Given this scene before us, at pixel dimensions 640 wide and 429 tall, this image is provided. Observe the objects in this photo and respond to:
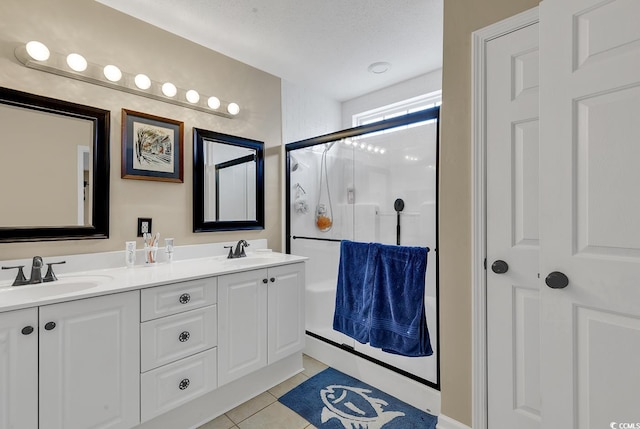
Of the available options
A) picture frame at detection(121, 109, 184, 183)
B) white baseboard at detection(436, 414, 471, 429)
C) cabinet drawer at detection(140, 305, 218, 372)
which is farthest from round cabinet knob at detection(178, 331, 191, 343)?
white baseboard at detection(436, 414, 471, 429)

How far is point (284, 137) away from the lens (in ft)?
9.34

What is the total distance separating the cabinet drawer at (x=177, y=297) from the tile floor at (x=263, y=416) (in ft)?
2.37

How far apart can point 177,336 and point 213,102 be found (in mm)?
1669

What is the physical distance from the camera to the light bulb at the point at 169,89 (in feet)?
6.74

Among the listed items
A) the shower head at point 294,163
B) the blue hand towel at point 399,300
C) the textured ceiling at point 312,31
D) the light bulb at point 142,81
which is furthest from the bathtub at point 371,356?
the light bulb at point 142,81

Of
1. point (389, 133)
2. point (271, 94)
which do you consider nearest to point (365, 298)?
point (389, 133)

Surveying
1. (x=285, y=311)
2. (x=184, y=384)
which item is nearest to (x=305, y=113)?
(x=285, y=311)

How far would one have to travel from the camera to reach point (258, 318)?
1976 millimetres

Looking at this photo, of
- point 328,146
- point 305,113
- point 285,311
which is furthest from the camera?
point 305,113

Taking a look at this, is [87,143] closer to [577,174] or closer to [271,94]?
[271,94]

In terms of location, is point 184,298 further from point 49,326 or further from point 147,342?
point 49,326

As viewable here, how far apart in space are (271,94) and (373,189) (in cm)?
132

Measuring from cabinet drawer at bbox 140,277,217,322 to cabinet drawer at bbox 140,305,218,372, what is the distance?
0.03 metres

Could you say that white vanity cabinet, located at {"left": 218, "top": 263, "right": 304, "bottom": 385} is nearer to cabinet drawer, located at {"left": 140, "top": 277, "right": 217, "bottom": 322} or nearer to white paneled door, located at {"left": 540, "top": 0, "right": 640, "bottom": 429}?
cabinet drawer, located at {"left": 140, "top": 277, "right": 217, "bottom": 322}
